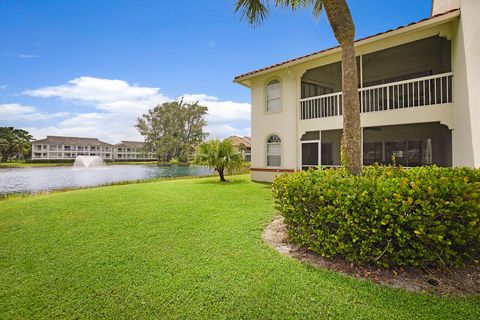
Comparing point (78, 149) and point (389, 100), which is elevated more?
point (78, 149)

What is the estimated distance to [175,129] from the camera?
50.9 meters

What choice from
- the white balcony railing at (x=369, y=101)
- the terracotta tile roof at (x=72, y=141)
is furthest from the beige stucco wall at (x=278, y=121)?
the terracotta tile roof at (x=72, y=141)

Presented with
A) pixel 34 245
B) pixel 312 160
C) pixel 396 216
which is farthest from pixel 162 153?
pixel 396 216

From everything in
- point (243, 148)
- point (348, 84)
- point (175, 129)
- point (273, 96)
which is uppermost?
point (175, 129)

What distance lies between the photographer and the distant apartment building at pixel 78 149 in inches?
2936

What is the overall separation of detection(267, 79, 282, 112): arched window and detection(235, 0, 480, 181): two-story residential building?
0.18ft

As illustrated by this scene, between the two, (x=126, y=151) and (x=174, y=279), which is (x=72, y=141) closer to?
(x=126, y=151)

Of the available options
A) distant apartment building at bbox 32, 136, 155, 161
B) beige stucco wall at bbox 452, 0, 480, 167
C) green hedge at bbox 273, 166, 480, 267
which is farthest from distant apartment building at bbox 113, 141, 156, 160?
green hedge at bbox 273, 166, 480, 267

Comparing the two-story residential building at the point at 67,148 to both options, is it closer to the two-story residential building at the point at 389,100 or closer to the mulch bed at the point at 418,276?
the two-story residential building at the point at 389,100

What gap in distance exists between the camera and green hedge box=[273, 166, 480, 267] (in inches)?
131

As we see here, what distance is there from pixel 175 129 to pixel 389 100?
43990 mm

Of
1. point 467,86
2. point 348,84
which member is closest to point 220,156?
point 348,84

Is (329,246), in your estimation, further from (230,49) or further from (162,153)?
(162,153)

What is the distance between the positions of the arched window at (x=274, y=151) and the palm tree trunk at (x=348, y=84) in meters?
8.93
